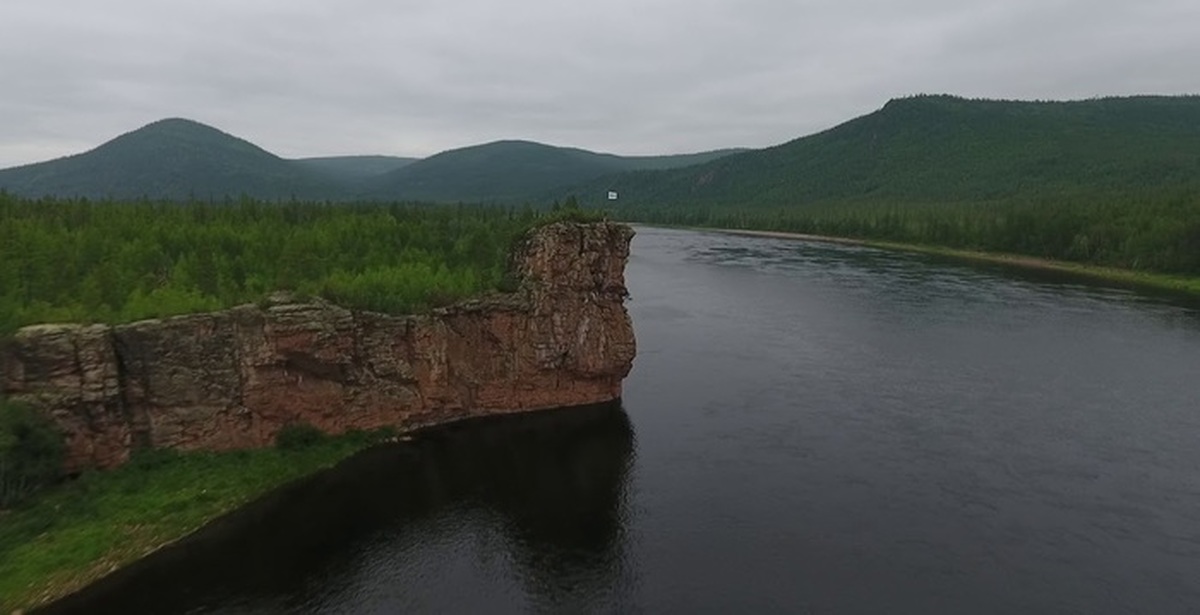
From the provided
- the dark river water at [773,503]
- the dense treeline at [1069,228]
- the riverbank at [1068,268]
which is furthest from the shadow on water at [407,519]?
the dense treeline at [1069,228]

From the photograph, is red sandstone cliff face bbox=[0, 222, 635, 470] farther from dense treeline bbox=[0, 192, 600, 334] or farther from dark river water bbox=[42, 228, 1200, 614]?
dark river water bbox=[42, 228, 1200, 614]

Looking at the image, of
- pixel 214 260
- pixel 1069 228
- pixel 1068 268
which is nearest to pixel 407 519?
pixel 214 260

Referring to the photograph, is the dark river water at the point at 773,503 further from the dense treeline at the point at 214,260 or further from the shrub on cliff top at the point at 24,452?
the dense treeline at the point at 214,260

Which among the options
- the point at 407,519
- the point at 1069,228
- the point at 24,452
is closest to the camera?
the point at 24,452

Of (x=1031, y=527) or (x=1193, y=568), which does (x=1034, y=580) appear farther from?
(x=1193, y=568)

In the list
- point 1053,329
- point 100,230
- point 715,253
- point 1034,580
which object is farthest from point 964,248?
point 100,230

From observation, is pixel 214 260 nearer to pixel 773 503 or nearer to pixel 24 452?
pixel 24 452
